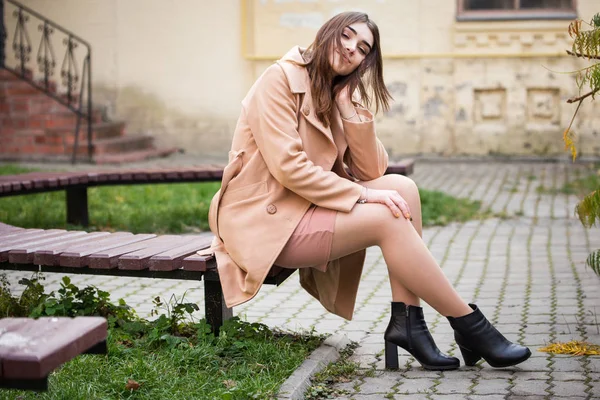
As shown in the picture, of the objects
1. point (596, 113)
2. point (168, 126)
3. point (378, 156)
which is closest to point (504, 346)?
point (378, 156)

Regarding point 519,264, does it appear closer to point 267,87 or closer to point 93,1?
point 267,87

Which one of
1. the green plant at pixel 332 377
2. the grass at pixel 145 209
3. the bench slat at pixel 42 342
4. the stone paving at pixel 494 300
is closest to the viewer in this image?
the bench slat at pixel 42 342

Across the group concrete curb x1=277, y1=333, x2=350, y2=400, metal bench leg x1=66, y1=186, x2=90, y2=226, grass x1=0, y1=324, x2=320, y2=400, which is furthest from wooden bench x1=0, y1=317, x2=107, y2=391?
metal bench leg x1=66, y1=186, x2=90, y2=226

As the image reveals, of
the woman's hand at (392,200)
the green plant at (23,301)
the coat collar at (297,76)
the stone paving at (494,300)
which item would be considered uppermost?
the coat collar at (297,76)

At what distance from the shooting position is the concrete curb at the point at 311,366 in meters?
3.95

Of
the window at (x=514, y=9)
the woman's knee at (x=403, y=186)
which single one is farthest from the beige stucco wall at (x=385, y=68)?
the woman's knee at (x=403, y=186)

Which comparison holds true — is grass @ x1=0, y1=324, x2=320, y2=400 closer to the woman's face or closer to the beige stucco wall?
the woman's face

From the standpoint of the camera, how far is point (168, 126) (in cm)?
1579

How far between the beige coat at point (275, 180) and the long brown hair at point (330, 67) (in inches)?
1.6

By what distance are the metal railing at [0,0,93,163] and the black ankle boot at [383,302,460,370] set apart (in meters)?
11.3

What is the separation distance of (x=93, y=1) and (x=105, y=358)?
12.4 meters

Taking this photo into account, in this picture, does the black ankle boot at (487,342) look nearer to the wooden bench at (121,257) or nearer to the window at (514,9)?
the wooden bench at (121,257)

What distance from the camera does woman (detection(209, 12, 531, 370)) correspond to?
168 inches

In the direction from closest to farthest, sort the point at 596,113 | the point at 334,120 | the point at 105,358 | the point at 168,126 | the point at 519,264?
the point at 105,358
the point at 334,120
the point at 519,264
the point at 596,113
the point at 168,126
